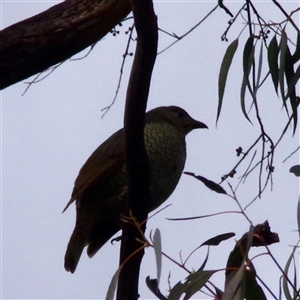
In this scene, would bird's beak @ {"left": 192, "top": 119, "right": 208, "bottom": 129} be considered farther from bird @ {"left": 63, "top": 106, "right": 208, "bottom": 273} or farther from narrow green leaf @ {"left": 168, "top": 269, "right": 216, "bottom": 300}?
narrow green leaf @ {"left": 168, "top": 269, "right": 216, "bottom": 300}

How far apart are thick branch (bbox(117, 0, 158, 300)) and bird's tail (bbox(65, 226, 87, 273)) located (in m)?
0.96

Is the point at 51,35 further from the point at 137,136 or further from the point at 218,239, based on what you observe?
the point at 218,239

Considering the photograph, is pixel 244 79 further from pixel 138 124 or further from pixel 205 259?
pixel 205 259

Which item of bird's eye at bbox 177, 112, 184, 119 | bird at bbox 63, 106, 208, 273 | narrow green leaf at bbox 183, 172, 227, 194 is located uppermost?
bird's eye at bbox 177, 112, 184, 119

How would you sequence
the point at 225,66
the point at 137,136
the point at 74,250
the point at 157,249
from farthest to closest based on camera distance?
1. the point at 74,250
2. the point at 225,66
3. the point at 137,136
4. the point at 157,249

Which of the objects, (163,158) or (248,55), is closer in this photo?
(248,55)

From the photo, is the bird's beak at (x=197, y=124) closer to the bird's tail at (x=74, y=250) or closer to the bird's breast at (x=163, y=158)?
the bird's breast at (x=163, y=158)

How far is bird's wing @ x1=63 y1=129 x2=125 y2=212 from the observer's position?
17.8 feet

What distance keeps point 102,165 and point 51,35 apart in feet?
5.27

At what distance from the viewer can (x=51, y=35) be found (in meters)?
4.00

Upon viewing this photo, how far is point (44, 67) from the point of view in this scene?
407 cm

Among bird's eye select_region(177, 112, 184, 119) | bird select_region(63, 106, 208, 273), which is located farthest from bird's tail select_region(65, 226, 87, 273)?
bird's eye select_region(177, 112, 184, 119)

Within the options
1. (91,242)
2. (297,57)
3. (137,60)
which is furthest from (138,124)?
(91,242)

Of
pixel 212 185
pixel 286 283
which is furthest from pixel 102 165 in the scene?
pixel 286 283
